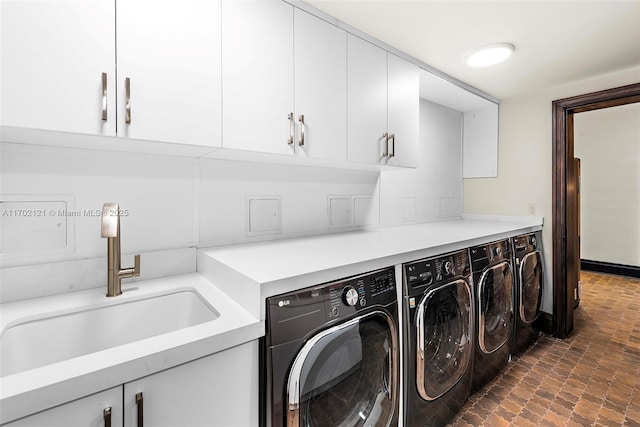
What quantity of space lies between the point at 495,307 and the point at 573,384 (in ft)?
2.29

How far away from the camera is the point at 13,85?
874mm

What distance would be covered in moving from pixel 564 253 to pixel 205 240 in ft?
9.54

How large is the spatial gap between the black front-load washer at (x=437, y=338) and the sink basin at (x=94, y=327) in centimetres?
90

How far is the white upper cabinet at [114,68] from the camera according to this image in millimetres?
893

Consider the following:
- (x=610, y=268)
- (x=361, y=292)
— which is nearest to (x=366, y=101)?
(x=361, y=292)

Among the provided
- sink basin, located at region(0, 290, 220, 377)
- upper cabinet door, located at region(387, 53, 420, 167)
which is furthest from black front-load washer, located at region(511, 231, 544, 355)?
sink basin, located at region(0, 290, 220, 377)

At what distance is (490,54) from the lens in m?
1.97

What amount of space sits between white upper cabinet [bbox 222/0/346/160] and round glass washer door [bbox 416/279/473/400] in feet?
2.94

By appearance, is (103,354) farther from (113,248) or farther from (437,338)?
(437,338)

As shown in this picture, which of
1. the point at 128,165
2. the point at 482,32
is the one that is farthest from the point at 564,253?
the point at 128,165

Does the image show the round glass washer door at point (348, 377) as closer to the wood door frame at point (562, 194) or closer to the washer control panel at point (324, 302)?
the washer control panel at point (324, 302)

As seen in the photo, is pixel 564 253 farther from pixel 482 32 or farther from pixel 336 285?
pixel 336 285

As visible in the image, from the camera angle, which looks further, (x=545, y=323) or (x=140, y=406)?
(x=545, y=323)

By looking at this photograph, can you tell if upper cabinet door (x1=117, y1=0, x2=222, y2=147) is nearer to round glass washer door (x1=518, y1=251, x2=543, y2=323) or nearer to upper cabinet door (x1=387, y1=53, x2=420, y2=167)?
upper cabinet door (x1=387, y1=53, x2=420, y2=167)
